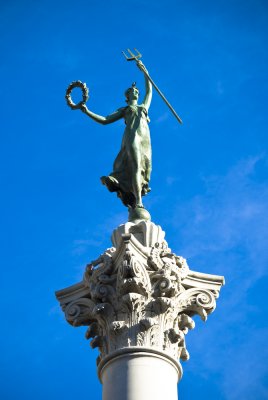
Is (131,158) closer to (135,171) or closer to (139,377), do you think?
(135,171)

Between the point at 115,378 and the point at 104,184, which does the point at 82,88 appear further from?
the point at 115,378

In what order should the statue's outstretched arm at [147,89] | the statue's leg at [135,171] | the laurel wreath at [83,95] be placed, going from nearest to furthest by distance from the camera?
the statue's leg at [135,171] < the laurel wreath at [83,95] < the statue's outstretched arm at [147,89]

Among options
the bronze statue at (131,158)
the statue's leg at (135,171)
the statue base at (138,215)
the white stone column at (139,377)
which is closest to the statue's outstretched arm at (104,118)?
the bronze statue at (131,158)

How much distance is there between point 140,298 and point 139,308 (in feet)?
0.84

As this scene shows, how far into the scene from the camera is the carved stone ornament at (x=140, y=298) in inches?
850

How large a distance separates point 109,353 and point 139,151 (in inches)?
295

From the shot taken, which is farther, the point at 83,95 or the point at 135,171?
the point at 83,95

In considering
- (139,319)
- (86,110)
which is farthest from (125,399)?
(86,110)

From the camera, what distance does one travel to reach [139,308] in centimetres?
2186

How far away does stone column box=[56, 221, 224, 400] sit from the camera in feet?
68.5

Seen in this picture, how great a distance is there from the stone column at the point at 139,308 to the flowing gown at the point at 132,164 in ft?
8.32

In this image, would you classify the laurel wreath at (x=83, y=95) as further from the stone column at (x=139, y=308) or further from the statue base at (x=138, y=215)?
the stone column at (x=139, y=308)

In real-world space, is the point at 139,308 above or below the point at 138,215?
below

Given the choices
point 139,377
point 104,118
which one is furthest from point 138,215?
point 139,377
